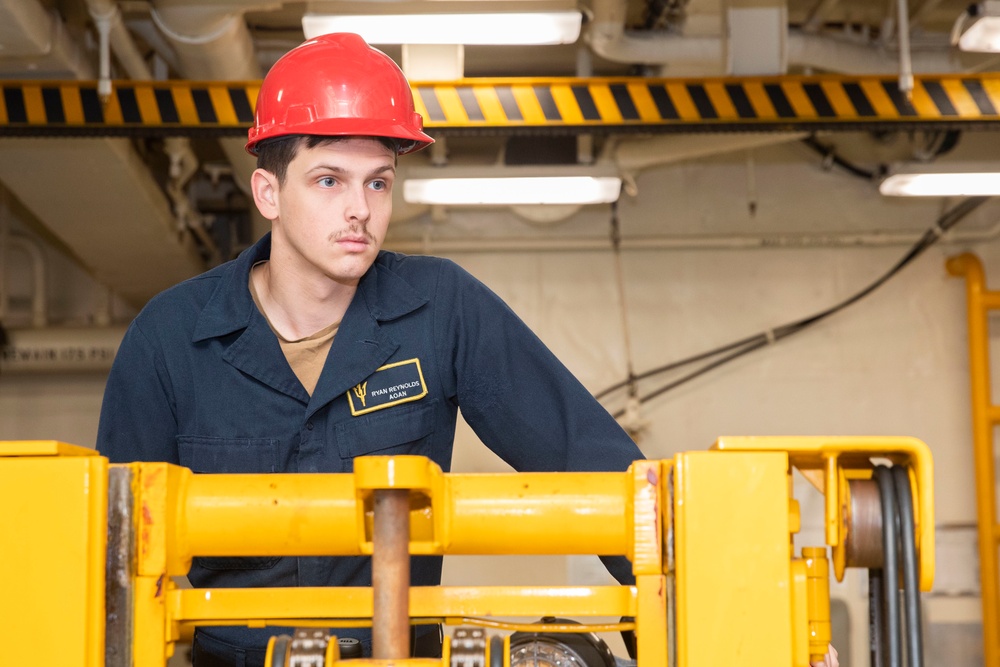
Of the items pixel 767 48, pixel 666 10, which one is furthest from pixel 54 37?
pixel 767 48

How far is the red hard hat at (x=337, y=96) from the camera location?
213cm

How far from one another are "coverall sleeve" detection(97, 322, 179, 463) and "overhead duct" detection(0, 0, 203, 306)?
2458 millimetres

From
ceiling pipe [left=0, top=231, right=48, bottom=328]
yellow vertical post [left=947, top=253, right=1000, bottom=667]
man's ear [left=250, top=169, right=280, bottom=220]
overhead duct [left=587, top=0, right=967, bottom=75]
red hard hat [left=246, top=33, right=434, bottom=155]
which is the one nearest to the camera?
red hard hat [left=246, top=33, right=434, bottom=155]

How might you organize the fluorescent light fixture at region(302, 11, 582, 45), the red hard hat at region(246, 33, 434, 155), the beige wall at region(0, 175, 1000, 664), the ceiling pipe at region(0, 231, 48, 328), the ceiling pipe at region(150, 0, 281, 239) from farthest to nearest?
the ceiling pipe at region(0, 231, 48, 328) < the beige wall at region(0, 175, 1000, 664) < the ceiling pipe at region(150, 0, 281, 239) < the fluorescent light fixture at region(302, 11, 582, 45) < the red hard hat at region(246, 33, 434, 155)

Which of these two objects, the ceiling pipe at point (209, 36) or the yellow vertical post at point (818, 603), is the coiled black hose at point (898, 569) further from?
the ceiling pipe at point (209, 36)

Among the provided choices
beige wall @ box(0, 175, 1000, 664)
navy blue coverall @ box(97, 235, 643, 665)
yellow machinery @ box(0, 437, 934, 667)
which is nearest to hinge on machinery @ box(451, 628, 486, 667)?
yellow machinery @ box(0, 437, 934, 667)

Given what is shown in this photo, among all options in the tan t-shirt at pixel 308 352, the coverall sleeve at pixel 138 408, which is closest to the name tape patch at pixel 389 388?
the tan t-shirt at pixel 308 352

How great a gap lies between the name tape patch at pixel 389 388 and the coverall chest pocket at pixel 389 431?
16 mm

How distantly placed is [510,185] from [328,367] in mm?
3706

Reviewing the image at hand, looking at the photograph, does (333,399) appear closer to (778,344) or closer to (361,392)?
(361,392)

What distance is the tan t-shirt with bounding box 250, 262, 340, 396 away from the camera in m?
2.30

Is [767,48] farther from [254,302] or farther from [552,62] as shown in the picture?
[254,302]

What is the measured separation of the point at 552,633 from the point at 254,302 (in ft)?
3.76

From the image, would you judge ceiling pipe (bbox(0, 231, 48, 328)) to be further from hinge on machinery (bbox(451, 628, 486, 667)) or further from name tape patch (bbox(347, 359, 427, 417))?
hinge on machinery (bbox(451, 628, 486, 667))
